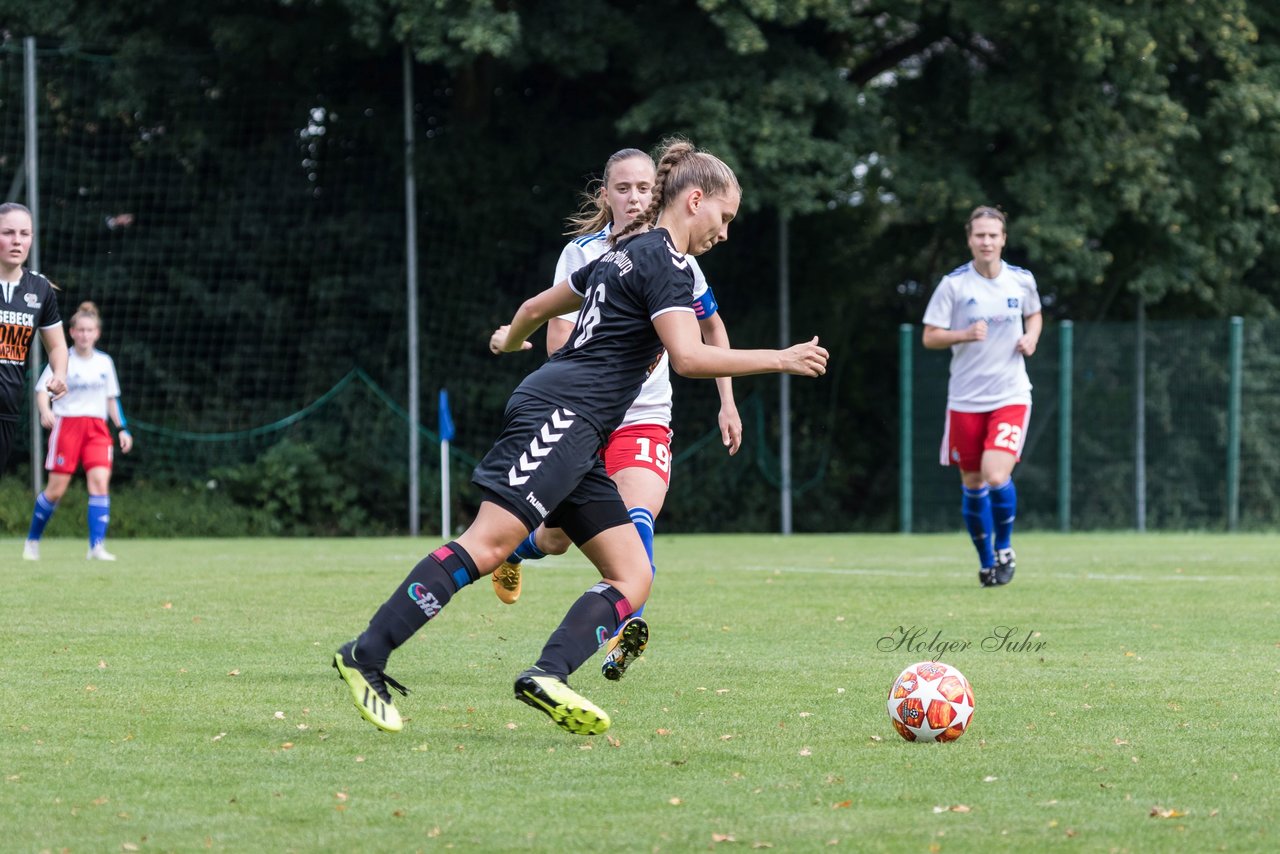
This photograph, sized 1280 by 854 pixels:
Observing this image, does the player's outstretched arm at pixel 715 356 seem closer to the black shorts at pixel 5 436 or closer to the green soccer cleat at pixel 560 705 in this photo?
the green soccer cleat at pixel 560 705

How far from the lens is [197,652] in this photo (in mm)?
6895

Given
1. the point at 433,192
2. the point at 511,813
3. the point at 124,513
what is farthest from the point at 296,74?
the point at 511,813

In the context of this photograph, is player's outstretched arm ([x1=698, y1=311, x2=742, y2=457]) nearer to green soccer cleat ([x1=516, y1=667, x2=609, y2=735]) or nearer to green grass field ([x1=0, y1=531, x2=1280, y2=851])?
green grass field ([x1=0, y1=531, x2=1280, y2=851])

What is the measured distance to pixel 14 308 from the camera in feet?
29.5

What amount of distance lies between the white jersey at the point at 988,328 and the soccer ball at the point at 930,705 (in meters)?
5.75

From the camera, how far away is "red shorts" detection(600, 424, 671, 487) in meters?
6.91

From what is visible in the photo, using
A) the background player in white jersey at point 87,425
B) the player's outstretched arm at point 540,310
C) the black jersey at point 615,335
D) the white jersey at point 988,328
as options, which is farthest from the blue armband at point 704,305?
the background player in white jersey at point 87,425

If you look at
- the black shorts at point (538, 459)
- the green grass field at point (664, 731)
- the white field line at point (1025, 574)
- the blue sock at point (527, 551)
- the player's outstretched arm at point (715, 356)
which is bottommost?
the white field line at point (1025, 574)

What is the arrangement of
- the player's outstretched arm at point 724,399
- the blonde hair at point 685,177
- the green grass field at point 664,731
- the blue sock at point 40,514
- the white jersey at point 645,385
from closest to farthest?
the green grass field at point 664,731 → the blonde hair at point 685,177 → the player's outstretched arm at point 724,399 → the white jersey at point 645,385 → the blue sock at point 40,514

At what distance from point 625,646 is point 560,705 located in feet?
2.18

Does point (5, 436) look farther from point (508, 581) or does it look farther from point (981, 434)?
point (981, 434)

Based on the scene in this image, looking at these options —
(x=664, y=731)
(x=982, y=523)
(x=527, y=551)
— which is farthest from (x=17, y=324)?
(x=982, y=523)

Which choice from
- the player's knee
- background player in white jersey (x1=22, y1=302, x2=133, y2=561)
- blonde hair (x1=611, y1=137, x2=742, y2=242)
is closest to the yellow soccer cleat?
the player's knee

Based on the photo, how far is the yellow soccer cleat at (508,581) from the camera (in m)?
6.87
